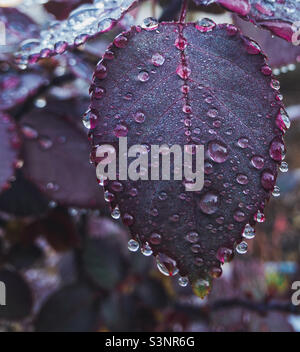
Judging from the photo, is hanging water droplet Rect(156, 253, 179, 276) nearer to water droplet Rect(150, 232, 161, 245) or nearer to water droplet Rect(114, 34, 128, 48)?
water droplet Rect(150, 232, 161, 245)

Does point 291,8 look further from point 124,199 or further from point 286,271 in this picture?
point 286,271

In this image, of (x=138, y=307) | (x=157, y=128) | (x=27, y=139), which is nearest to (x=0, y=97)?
(x=27, y=139)

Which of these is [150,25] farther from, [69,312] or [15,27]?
[69,312]

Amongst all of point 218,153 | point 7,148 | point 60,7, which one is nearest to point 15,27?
point 60,7

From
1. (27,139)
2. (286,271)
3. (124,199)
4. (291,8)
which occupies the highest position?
(291,8)

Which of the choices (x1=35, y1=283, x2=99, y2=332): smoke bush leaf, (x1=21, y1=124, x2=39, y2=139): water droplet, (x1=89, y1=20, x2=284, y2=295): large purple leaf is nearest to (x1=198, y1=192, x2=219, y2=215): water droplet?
(x1=89, y1=20, x2=284, y2=295): large purple leaf
